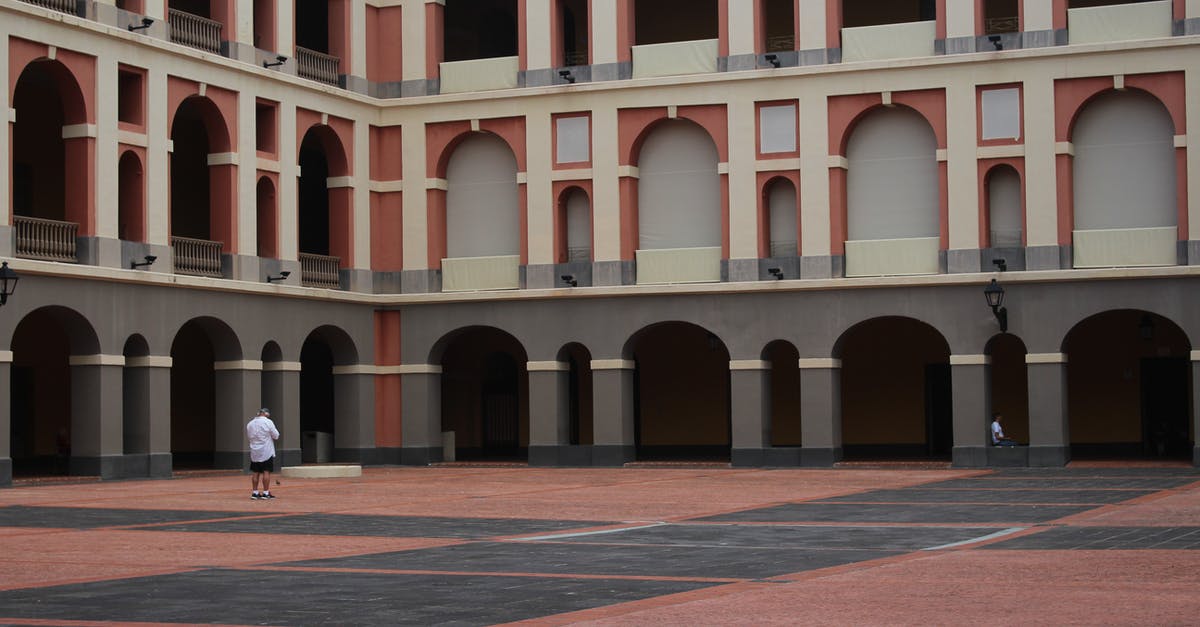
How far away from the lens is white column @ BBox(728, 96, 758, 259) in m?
39.9

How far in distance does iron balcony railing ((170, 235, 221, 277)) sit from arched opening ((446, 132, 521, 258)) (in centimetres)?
697

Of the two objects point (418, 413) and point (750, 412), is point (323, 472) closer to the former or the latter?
point (418, 413)

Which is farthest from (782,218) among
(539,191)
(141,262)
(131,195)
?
Answer: (131,195)

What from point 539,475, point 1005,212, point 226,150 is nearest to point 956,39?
point 1005,212

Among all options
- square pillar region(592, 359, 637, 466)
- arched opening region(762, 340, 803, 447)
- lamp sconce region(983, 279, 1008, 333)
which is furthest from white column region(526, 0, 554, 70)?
lamp sconce region(983, 279, 1008, 333)

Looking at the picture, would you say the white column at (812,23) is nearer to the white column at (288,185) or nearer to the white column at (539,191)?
the white column at (539,191)

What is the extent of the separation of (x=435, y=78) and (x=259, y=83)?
534cm

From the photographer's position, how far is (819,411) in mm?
39375

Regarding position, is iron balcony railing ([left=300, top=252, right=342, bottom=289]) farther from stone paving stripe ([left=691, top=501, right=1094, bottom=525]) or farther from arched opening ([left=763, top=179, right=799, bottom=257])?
stone paving stripe ([left=691, top=501, right=1094, bottom=525])

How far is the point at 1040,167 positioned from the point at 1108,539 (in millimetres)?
20478

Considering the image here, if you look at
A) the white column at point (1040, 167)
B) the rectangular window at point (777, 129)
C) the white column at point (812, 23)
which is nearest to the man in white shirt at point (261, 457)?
the rectangular window at point (777, 129)

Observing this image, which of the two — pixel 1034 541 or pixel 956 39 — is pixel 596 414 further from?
pixel 1034 541

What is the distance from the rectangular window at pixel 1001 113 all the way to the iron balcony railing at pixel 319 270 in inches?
621

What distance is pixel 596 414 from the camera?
41344 mm
